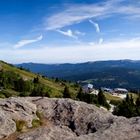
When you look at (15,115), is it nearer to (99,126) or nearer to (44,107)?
(44,107)

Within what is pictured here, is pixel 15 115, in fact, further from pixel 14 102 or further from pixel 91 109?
pixel 91 109

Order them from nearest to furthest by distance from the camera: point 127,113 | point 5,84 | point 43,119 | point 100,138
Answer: point 100,138
point 43,119
point 127,113
point 5,84

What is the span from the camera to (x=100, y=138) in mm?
24859

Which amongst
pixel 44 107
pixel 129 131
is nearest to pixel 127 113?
pixel 44 107

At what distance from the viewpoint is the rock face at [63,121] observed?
26.0m

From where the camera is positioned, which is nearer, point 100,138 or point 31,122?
point 100,138

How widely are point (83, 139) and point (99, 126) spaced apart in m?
4.96

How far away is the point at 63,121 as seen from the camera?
104 feet

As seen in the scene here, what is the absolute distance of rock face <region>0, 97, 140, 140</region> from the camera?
26.0m

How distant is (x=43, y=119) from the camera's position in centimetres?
3216

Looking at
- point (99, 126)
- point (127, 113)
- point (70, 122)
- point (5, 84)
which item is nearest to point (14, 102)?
point (70, 122)

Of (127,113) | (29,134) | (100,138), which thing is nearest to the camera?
(100,138)

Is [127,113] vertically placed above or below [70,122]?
below

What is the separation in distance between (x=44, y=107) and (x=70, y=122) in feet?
12.8
